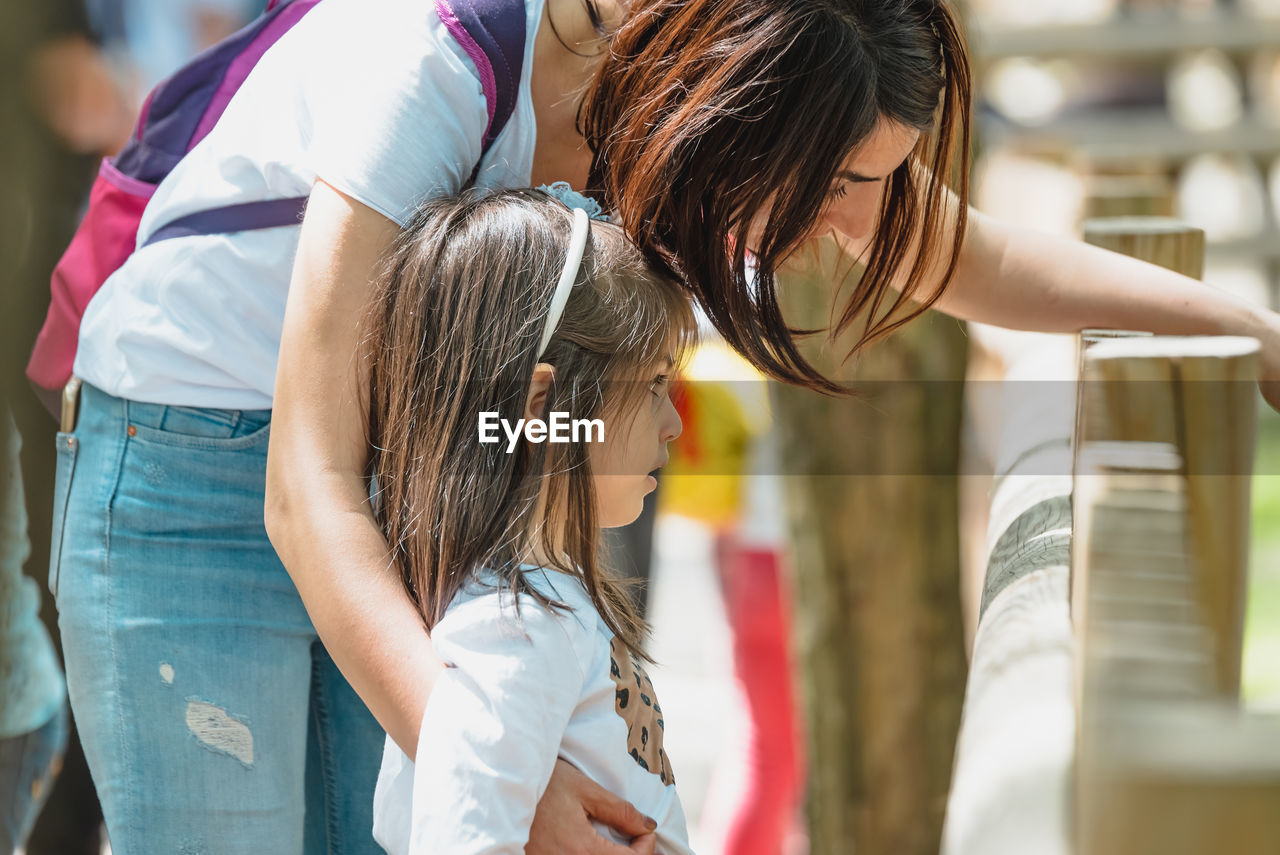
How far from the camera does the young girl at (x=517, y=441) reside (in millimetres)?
841

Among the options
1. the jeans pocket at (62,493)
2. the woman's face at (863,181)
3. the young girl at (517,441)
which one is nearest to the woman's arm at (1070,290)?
the woman's face at (863,181)

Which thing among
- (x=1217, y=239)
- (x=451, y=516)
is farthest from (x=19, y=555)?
(x=1217, y=239)

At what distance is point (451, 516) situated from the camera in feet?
2.79

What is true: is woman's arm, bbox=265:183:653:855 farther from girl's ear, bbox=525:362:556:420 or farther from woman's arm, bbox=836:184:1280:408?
woman's arm, bbox=836:184:1280:408

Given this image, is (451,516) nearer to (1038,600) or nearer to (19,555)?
(1038,600)

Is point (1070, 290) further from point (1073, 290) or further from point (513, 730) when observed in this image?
point (513, 730)

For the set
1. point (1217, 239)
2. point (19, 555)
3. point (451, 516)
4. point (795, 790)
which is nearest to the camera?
point (451, 516)

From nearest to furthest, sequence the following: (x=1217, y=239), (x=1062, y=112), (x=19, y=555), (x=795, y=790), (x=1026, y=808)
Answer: (x=1026, y=808), (x=19, y=555), (x=795, y=790), (x=1217, y=239), (x=1062, y=112)

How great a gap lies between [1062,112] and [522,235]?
597 centimetres

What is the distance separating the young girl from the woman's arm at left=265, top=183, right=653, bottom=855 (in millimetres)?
28

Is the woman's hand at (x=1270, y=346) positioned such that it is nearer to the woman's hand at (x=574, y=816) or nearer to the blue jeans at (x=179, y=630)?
the woman's hand at (x=574, y=816)
